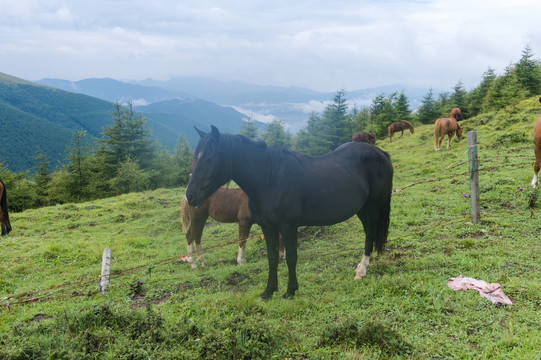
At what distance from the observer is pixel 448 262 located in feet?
17.4

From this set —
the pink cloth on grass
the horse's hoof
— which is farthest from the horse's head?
the pink cloth on grass

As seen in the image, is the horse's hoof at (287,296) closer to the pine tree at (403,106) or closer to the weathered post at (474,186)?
the weathered post at (474,186)

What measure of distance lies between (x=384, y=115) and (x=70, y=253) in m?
34.8

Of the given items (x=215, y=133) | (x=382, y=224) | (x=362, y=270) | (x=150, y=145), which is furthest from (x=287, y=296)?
(x=150, y=145)

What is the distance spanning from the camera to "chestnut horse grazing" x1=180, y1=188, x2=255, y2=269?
7676mm

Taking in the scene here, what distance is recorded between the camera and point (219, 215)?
792cm

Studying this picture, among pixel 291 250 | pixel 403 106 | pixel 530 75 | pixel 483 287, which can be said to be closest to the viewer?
pixel 483 287

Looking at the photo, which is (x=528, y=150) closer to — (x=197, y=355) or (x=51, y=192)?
(x=197, y=355)

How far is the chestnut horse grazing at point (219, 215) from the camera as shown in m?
7.68

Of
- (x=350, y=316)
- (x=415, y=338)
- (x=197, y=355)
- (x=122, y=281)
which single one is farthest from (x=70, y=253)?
(x=415, y=338)

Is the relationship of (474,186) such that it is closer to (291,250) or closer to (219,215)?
(291,250)

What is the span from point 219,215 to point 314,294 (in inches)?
150

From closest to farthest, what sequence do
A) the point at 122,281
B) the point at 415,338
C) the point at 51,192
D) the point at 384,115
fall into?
the point at 415,338
the point at 122,281
the point at 51,192
the point at 384,115

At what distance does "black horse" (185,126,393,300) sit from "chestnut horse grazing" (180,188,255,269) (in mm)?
2900
